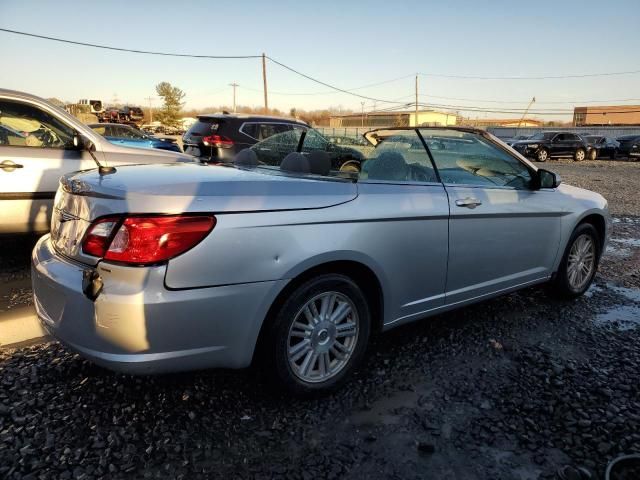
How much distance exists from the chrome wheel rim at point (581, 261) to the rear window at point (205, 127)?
303 inches

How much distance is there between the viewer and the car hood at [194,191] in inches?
84.6

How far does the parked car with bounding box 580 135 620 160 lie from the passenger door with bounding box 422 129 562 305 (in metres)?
27.7

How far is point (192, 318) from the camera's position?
2.14 meters

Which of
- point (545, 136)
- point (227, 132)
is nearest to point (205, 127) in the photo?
point (227, 132)

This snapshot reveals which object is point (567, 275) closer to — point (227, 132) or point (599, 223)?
point (599, 223)

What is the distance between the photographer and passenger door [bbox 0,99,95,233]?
4555 millimetres

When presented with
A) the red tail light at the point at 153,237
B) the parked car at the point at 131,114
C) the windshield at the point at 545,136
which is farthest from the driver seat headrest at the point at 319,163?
the parked car at the point at 131,114

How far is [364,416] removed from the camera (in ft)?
8.35

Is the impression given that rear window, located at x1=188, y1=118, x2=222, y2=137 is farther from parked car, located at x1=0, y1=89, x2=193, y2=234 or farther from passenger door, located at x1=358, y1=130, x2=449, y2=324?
passenger door, located at x1=358, y1=130, x2=449, y2=324

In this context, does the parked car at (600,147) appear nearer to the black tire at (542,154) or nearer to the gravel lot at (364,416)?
the black tire at (542,154)

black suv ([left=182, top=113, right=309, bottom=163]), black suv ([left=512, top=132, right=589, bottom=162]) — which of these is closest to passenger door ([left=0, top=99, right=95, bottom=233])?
black suv ([left=182, top=113, right=309, bottom=163])

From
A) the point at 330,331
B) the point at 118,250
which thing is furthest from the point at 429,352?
the point at 118,250

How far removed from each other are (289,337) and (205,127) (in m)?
8.68

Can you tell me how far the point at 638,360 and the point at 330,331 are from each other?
2.18 m
